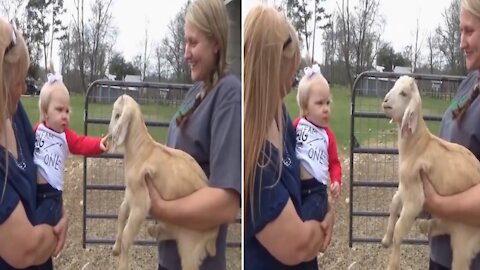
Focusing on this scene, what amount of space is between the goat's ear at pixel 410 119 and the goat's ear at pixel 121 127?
0.95m

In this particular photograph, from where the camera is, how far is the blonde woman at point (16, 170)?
2303 mm

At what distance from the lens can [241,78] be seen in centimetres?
248

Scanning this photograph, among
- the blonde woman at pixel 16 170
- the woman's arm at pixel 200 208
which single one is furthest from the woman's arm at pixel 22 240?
the woman's arm at pixel 200 208

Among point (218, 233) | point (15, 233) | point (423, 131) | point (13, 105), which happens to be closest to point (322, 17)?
point (423, 131)

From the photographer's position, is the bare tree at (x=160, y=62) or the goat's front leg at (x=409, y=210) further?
the bare tree at (x=160, y=62)

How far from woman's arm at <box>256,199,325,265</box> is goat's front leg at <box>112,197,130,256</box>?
0.50m

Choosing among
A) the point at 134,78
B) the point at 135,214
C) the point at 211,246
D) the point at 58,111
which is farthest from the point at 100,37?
the point at 211,246

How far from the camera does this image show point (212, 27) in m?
2.46

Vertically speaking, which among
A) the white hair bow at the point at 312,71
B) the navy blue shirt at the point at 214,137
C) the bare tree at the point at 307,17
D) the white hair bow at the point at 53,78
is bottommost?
the navy blue shirt at the point at 214,137

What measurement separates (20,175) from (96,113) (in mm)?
330

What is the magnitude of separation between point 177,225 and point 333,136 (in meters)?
0.64

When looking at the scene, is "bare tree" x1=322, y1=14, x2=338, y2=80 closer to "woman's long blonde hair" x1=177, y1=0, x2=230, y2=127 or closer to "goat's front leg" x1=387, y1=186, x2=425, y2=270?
"woman's long blonde hair" x1=177, y1=0, x2=230, y2=127

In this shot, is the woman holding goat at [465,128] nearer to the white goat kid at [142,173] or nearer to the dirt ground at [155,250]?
the dirt ground at [155,250]

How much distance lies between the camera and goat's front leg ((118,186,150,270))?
239cm
